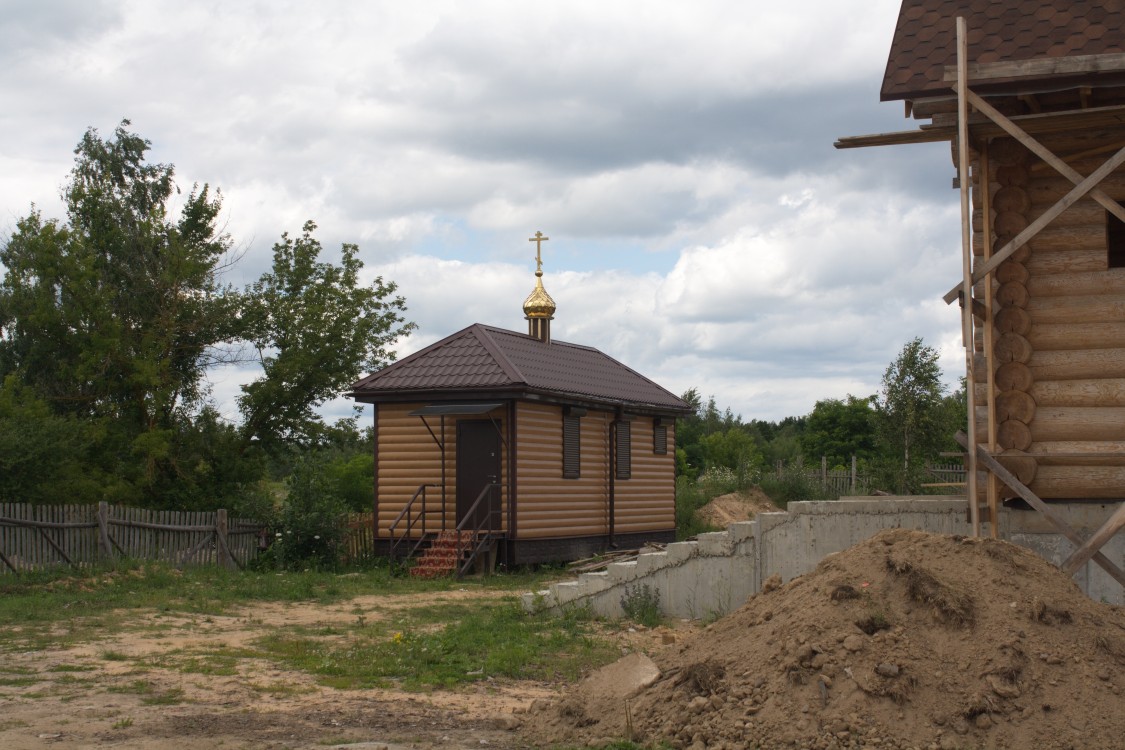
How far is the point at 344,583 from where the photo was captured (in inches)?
754

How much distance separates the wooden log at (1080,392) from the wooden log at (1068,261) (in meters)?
1.10

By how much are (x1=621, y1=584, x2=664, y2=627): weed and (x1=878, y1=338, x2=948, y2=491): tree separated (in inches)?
646

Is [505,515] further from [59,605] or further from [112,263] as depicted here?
[112,263]

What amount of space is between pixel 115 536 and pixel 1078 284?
15.2 meters

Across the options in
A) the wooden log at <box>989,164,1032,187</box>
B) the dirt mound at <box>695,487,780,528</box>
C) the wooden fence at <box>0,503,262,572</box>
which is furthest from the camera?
the dirt mound at <box>695,487,780,528</box>

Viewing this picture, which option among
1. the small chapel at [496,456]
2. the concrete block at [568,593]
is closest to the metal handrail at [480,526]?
the small chapel at [496,456]

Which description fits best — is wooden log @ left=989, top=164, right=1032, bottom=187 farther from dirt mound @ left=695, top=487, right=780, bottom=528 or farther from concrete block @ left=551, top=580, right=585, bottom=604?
dirt mound @ left=695, top=487, right=780, bottom=528

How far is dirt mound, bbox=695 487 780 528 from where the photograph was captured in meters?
33.5

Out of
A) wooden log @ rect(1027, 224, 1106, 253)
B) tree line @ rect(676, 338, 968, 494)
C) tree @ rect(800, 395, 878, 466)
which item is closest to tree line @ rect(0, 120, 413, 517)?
tree line @ rect(676, 338, 968, 494)

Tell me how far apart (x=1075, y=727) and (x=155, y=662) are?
806cm

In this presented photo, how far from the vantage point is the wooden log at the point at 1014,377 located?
11633 millimetres

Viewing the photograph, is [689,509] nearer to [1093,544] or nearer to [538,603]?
[538,603]

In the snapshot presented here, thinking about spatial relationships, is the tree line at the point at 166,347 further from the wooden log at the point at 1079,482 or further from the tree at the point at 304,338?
the wooden log at the point at 1079,482

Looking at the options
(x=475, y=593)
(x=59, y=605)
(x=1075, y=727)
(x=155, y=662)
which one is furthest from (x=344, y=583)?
(x=1075, y=727)
